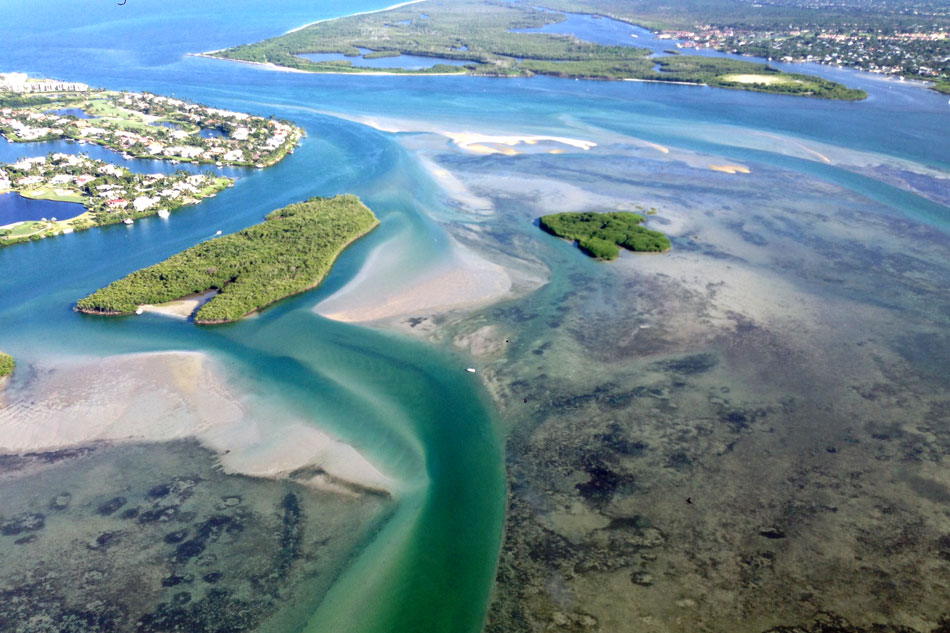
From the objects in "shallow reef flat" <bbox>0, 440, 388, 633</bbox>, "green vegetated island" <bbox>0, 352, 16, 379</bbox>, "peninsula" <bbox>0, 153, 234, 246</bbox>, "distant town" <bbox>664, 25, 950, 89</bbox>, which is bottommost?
"shallow reef flat" <bbox>0, 440, 388, 633</bbox>

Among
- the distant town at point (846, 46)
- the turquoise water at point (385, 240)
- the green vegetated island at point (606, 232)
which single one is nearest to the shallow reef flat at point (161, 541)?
the turquoise water at point (385, 240)

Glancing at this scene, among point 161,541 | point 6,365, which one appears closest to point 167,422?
point 161,541

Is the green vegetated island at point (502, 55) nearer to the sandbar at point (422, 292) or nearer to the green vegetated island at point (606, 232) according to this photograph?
the green vegetated island at point (606, 232)

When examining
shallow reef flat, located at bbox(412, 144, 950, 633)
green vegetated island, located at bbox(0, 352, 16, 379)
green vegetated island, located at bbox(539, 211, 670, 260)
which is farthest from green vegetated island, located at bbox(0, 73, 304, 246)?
green vegetated island, located at bbox(539, 211, 670, 260)

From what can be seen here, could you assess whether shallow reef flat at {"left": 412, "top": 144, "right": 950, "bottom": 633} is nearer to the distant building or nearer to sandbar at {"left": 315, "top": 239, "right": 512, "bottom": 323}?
sandbar at {"left": 315, "top": 239, "right": 512, "bottom": 323}

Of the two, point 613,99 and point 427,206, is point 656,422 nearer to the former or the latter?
point 427,206

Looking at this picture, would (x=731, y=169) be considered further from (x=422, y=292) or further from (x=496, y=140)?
(x=422, y=292)

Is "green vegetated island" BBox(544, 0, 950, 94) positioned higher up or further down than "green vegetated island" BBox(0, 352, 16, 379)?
higher up

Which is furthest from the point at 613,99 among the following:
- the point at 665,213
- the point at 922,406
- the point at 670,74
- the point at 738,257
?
the point at 922,406
